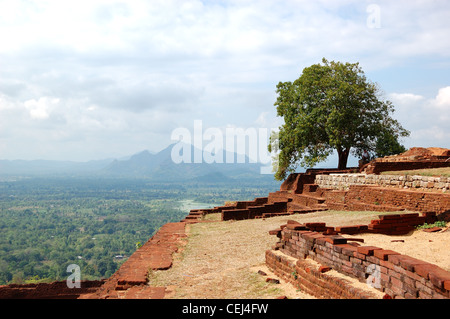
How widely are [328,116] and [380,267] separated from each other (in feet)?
57.8

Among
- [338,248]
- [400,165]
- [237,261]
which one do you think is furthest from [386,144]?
[338,248]

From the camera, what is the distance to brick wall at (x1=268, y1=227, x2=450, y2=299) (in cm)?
418

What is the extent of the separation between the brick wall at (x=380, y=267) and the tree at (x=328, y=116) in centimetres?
1579

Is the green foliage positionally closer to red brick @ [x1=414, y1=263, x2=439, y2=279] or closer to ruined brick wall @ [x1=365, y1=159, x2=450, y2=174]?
ruined brick wall @ [x1=365, y1=159, x2=450, y2=174]

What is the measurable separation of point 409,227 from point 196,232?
19.8ft

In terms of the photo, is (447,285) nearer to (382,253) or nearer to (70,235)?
(382,253)

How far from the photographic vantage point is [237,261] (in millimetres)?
7973

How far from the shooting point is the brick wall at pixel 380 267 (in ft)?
13.7

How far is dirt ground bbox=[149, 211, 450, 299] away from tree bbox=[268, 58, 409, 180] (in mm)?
11608

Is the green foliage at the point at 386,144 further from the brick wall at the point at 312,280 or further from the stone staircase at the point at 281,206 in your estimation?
the brick wall at the point at 312,280

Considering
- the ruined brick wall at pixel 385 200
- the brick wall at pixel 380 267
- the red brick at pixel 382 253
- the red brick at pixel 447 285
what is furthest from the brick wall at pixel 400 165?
the red brick at pixel 447 285

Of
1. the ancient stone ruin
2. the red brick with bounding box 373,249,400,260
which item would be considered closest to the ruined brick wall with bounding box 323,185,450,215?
the ancient stone ruin

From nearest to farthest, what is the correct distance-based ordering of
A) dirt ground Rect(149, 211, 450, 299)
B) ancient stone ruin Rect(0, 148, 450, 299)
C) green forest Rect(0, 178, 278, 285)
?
1. ancient stone ruin Rect(0, 148, 450, 299)
2. dirt ground Rect(149, 211, 450, 299)
3. green forest Rect(0, 178, 278, 285)
